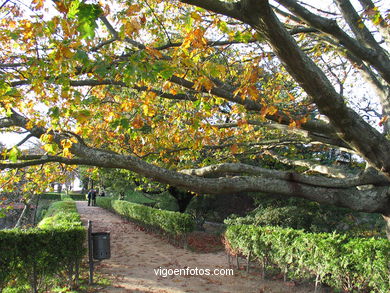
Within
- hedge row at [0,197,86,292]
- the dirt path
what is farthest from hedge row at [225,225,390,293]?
hedge row at [0,197,86,292]

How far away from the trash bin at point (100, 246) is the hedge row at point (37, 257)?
478 mm

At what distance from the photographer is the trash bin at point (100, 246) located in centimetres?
788

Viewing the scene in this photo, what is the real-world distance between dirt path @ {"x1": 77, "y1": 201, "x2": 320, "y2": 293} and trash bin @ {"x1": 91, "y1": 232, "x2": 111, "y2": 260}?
675mm

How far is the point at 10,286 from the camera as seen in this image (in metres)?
6.75

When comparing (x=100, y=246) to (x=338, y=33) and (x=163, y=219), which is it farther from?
(x=338, y=33)

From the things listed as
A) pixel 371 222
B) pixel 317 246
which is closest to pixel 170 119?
pixel 317 246

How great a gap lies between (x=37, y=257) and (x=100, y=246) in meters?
1.65

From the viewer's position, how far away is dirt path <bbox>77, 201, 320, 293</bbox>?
736 centimetres

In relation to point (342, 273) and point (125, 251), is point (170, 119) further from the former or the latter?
point (125, 251)

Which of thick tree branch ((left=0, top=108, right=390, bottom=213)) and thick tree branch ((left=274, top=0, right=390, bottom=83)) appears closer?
thick tree branch ((left=274, top=0, right=390, bottom=83))

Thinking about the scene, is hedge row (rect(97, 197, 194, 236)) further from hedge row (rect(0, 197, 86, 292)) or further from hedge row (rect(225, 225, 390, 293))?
hedge row (rect(0, 197, 86, 292))

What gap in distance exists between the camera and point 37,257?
6.58 m

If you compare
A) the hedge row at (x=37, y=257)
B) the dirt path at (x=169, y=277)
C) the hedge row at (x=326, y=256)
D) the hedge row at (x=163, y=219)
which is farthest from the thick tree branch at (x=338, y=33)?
the hedge row at (x=163, y=219)

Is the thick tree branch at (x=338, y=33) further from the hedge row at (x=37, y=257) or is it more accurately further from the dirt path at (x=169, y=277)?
the hedge row at (x=37, y=257)
